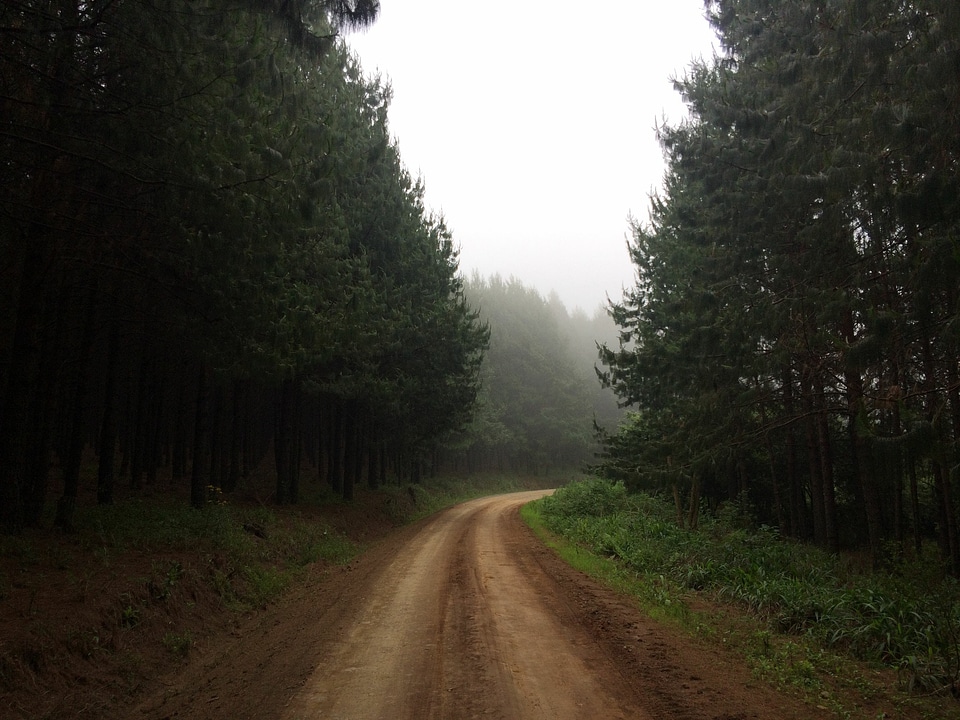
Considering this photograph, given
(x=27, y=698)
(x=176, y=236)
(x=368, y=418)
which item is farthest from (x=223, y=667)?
(x=368, y=418)

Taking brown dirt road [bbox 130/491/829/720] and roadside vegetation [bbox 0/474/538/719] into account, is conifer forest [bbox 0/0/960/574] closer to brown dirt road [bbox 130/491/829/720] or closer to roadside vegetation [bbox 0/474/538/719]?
roadside vegetation [bbox 0/474/538/719]

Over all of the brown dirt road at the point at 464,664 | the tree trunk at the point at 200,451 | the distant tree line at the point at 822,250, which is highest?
the distant tree line at the point at 822,250

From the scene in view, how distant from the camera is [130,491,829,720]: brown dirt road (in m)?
5.11

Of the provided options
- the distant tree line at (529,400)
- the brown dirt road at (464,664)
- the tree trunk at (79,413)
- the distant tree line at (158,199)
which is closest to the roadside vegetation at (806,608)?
the brown dirt road at (464,664)

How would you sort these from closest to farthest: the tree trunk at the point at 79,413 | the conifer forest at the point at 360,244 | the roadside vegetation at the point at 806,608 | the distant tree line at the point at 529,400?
the roadside vegetation at the point at 806,608
the conifer forest at the point at 360,244
the tree trunk at the point at 79,413
the distant tree line at the point at 529,400

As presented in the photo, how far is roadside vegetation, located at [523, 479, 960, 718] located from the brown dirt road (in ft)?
2.34

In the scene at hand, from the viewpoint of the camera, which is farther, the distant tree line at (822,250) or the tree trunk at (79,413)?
the tree trunk at (79,413)

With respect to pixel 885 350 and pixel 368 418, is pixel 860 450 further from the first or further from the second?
pixel 368 418

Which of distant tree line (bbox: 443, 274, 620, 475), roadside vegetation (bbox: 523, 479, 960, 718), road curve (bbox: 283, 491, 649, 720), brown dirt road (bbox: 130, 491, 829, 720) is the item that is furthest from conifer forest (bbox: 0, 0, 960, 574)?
distant tree line (bbox: 443, 274, 620, 475)

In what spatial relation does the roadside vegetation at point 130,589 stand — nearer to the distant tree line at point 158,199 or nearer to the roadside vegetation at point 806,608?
the distant tree line at point 158,199

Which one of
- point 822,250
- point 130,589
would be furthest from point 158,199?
point 822,250

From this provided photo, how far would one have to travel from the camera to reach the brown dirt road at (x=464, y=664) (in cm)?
511

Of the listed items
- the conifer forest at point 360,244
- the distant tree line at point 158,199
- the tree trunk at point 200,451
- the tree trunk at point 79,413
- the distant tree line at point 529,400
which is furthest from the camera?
the distant tree line at point 529,400

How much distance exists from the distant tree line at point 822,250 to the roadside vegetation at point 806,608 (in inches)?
66.2
